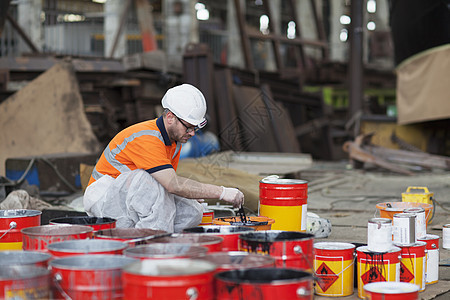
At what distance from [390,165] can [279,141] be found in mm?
2088

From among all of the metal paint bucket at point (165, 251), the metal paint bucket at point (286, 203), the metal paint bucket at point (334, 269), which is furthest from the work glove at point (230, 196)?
the metal paint bucket at point (165, 251)

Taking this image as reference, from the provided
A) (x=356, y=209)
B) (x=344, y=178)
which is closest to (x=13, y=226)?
(x=356, y=209)

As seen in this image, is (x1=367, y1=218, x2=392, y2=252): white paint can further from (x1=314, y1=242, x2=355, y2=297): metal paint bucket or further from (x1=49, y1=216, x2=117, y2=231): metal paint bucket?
(x1=49, y1=216, x2=117, y2=231): metal paint bucket

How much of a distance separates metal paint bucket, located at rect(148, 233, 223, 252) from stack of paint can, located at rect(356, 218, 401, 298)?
91 cm

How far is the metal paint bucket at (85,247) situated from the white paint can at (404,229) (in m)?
1.60

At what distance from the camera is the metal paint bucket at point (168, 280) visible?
207cm

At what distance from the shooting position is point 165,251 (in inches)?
103

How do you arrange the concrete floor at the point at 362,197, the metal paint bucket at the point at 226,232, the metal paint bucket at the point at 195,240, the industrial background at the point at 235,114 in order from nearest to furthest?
the metal paint bucket at the point at 195,240 < the metal paint bucket at the point at 226,232 < the concrete floor at the point at 362,197 < the industrial background at the point at 235,114

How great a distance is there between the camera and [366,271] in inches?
130

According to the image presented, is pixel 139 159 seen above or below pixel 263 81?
below

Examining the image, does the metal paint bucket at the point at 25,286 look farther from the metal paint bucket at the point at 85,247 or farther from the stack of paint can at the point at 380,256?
the stack of paint can at the point at 380,256

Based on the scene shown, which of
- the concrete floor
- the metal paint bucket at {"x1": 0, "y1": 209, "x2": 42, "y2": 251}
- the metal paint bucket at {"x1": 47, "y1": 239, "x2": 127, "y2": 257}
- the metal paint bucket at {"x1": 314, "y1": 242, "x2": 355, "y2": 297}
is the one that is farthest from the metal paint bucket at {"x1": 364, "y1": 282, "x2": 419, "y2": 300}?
the metal paint bucket at {"x1": 0, "y1": 209, "x2": 42, "y2": 251}

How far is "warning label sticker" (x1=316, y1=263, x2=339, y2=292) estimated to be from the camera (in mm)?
3361

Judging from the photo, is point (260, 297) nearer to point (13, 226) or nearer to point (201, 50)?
point (13, 226)
